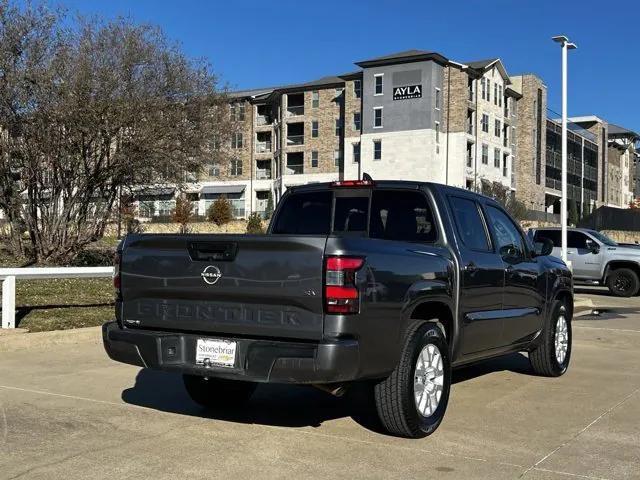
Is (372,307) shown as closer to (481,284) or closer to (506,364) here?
(481,284)

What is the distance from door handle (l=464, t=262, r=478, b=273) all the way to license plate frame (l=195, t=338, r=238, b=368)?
2184 millimetres

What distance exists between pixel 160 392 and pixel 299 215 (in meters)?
2.18

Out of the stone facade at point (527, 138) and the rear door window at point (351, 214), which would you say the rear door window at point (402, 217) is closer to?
the rear door window at point (351, 214)

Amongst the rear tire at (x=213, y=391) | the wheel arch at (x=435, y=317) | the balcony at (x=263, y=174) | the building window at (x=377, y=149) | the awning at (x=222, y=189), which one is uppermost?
the building window at (x=377, y=149)

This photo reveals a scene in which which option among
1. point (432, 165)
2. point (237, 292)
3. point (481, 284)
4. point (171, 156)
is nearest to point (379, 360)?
point (237, 292)

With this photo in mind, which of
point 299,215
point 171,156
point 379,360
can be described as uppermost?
point 171,156

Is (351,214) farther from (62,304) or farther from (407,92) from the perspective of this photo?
(407,92)

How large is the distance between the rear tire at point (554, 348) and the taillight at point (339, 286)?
3848mm

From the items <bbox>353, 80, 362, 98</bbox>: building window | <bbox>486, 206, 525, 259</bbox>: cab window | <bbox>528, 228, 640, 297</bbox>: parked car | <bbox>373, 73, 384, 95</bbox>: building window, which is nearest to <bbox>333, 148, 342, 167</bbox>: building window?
<bbox>353, 80, 362, 98</bbox>: building window

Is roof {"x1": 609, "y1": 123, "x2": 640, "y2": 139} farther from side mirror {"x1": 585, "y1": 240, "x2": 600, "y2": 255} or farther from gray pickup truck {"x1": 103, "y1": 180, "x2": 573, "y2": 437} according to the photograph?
gray pickup truck {"x1": 103, "y1": 180, "x2": 573, "y2": 437}

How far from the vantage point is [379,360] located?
4.88 m

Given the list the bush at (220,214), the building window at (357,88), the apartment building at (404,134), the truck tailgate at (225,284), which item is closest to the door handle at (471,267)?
the truck tailgate at (225,284)

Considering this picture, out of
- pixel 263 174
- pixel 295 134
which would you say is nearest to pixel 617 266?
pixel 295 134

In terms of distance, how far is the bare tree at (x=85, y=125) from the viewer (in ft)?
58.1
